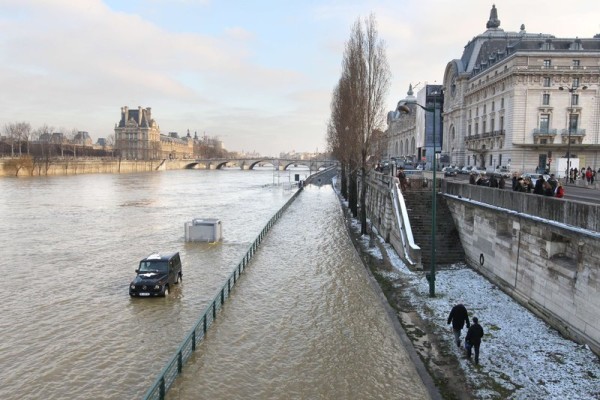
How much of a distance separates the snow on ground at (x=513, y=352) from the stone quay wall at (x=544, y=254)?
1.77ft

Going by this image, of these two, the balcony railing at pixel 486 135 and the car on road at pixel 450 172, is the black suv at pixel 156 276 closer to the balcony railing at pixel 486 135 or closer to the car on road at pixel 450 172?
the car on road at pixel 450 172

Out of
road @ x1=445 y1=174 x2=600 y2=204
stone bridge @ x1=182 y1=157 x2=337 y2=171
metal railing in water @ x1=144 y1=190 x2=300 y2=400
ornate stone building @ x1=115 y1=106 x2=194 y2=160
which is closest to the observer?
metal railing in water @ x1=144 y1=190 x2=300 y2=400

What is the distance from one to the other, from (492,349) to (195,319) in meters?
9.52

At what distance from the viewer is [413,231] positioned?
1018 inches

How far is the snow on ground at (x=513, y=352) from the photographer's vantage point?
11102 mm

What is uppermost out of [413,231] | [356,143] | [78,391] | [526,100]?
[526,100]

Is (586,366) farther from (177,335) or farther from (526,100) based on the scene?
(526,100)

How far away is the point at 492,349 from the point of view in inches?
524

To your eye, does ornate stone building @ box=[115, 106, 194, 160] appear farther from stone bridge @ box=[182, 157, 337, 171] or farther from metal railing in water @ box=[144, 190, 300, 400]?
metal railing in water @ box=[144, 190, 300, 400]

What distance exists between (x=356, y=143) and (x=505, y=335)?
70.0 ft

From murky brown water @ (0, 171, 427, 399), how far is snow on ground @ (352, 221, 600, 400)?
171 centimetres

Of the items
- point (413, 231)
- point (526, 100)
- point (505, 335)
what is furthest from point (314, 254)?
point (526, 100)

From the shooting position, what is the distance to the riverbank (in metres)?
11.2

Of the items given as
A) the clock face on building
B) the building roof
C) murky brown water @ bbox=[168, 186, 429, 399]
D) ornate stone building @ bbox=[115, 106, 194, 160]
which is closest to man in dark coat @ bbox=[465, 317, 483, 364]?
Result: murky brown water @ bbox=[168, 186, 429, 399]
